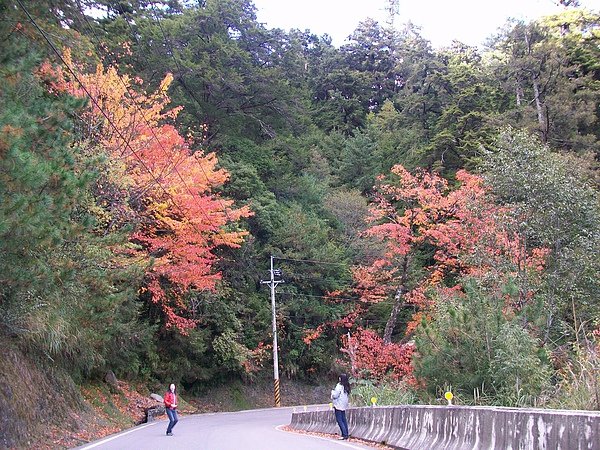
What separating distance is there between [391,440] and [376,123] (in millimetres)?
46566

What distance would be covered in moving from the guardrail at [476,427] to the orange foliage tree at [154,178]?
10.1 meters

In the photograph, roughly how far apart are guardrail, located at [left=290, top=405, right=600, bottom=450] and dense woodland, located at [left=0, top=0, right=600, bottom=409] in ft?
4.69

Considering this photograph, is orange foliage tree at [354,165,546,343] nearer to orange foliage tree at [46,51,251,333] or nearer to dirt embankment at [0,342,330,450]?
orange foliage tree at [46,51,251,333]

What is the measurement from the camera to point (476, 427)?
300 inches

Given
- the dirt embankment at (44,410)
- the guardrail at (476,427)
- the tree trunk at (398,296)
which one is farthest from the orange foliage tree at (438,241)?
the dirt embankment at (44,410)

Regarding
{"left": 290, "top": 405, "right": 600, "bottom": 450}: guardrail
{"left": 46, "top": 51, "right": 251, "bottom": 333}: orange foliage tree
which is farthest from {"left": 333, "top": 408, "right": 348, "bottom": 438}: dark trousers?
{"left": 46, "top": 51, "right": 251, "bottom": 333}: orange foliage tree

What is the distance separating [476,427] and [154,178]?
14.7 m

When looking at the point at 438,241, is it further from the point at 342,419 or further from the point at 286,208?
the point at 342,419

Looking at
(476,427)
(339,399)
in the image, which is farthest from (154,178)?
(476,427)

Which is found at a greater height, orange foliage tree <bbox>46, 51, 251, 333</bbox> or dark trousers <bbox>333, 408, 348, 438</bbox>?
orange foliage tree <bbox>46, 51, 251, 333</bbox>

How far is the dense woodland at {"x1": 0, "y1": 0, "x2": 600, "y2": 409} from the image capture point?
37.5ft

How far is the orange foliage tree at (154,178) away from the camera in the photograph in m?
19.6

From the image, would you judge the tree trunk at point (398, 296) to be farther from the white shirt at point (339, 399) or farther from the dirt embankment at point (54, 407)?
the white shirt at point (339, 399)

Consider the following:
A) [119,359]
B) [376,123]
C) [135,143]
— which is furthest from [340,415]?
[376,123]
